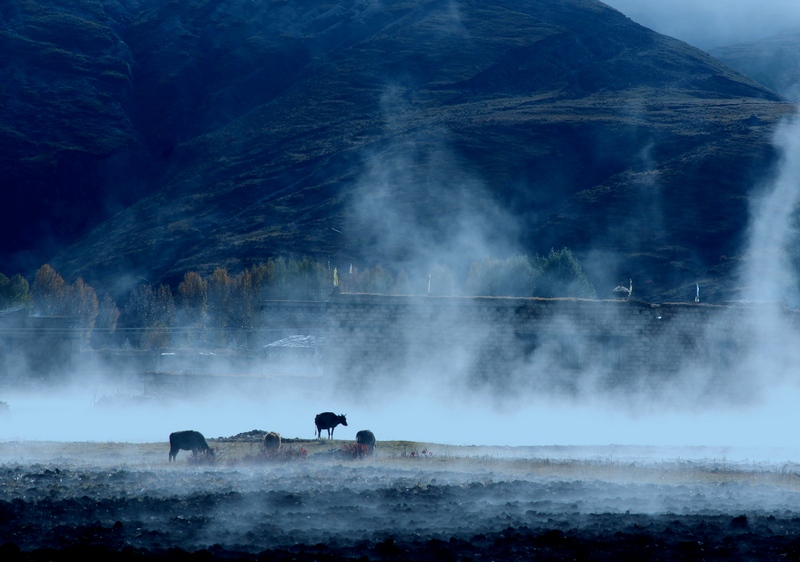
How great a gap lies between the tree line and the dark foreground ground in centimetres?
7044

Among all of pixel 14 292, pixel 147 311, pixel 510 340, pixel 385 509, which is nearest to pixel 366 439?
pixel 385 509

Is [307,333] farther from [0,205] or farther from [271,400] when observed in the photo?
Result: [0,205]

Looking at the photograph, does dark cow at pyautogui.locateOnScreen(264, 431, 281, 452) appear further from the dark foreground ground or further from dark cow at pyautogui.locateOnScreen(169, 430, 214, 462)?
dark cow at pyautogui.locateOnScreen(169, 430, 214, 462)

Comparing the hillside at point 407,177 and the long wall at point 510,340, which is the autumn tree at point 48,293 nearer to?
the hillside at point 407,177

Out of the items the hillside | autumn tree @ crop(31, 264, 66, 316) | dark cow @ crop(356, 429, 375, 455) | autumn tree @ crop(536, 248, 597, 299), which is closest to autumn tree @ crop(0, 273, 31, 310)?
autumn tree @ crop(31, 264, 66, 316)

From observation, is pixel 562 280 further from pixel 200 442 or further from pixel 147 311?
pixel 200 442

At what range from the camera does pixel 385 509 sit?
2009cm

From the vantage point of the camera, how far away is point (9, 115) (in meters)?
184

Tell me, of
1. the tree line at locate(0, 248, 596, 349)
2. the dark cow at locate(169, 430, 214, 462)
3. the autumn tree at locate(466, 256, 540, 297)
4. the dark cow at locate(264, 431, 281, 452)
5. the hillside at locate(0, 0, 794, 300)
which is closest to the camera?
the dark cow at locate(169, 430, 214, 462)

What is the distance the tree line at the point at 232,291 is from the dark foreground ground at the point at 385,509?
70444mm

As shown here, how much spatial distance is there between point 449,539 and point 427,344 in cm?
1973

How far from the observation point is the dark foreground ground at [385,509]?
57.7ft

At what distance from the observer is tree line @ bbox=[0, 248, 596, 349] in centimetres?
10075

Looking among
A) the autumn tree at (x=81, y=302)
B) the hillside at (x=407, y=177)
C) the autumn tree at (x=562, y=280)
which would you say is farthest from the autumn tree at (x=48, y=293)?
the autumn tree at (x=562, y=280)
